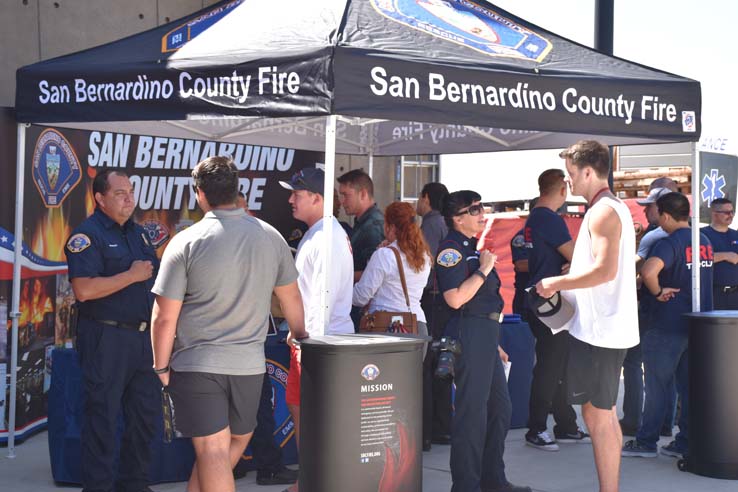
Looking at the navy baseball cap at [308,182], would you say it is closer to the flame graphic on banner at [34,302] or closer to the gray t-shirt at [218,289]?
the gray t-shirt at [218,289]

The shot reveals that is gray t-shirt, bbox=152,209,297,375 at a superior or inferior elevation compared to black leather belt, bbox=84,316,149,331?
superior

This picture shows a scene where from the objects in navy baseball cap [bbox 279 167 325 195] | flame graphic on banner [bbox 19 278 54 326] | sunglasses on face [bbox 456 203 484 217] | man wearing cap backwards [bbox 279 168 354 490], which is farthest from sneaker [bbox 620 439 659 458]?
flame graphic on banner [bbox 19 278 54 326]

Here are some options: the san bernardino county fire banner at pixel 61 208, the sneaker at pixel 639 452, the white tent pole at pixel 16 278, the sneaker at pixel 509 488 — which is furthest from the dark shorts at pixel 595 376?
the white tent pole at pixel 16 278

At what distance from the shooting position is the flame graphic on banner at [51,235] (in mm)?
7254

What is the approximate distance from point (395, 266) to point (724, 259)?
3946 millimetres

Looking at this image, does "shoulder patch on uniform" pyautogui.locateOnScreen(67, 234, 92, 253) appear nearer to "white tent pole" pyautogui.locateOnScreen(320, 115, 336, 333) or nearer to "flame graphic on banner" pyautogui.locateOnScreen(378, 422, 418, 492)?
"white tent pole" pyautogui.locateOnScreen(320, 115, 336, 333)

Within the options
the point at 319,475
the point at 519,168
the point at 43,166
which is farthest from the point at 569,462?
the point at 519,168

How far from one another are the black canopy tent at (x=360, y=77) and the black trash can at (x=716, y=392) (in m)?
1.22

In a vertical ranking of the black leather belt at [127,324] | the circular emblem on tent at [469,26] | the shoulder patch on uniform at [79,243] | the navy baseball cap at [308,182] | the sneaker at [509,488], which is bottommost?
the sneaker at [509,488]

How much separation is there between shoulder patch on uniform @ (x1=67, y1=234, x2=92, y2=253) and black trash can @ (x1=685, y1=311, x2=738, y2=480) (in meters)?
3.71

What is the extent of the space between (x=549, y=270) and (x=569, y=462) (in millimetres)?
1300

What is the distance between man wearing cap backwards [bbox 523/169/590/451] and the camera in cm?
652

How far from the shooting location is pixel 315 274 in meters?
4.99

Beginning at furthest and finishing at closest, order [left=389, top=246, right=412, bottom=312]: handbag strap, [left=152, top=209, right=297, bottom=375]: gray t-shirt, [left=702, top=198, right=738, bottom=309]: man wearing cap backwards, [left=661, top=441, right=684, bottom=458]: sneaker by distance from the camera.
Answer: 1. [left=702, top=198, right=738, bottom=309]: man wearing cap backwards
2. [left=661, top=441, right=684, bottom=458]: sneaker
3. [left=389, top=246, right=412, bottom=312]: handbag strap
4. [left=152, top=209, right=297, bottom=375]: gray t-shirt
